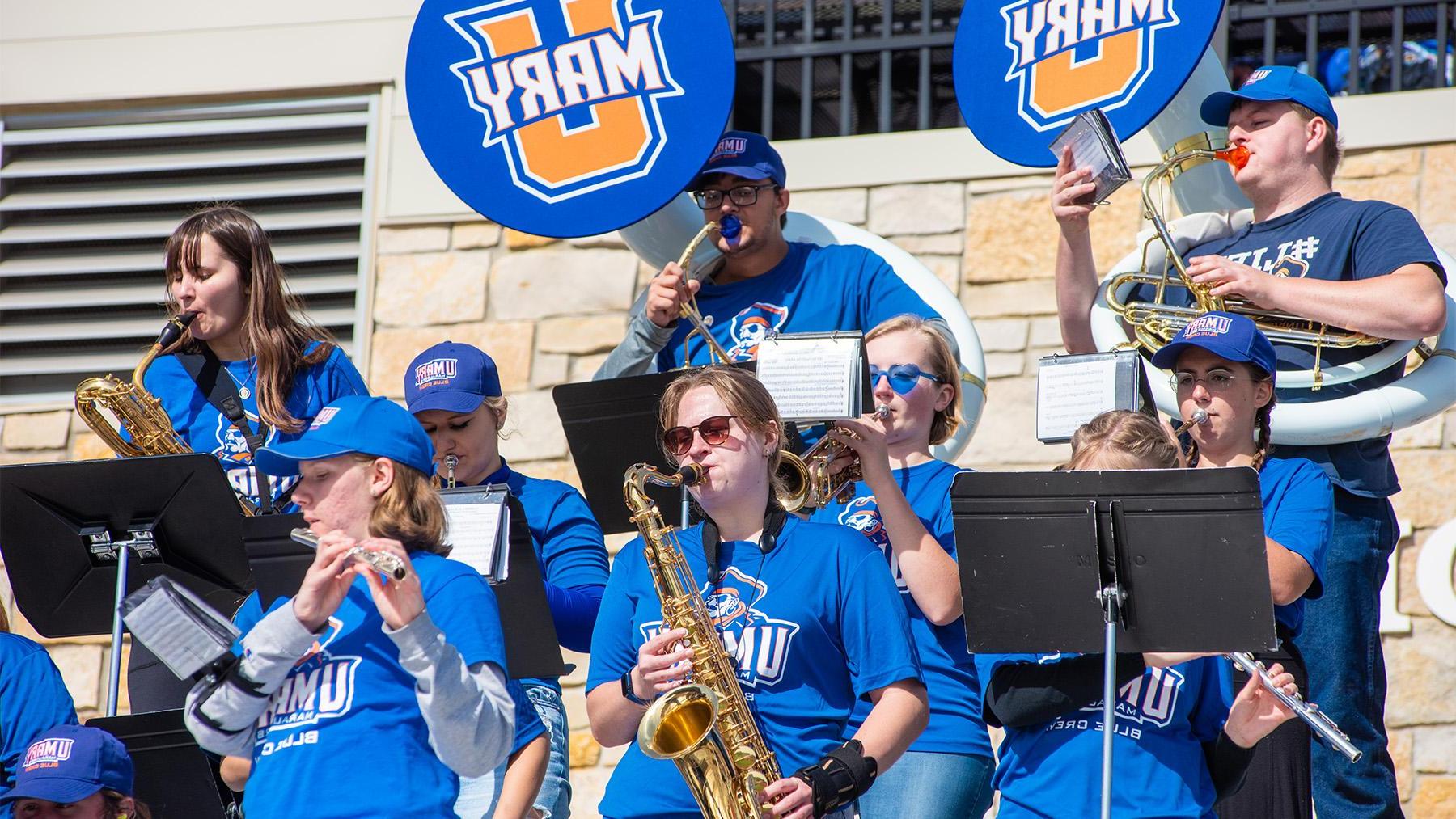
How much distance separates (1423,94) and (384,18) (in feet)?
13.5

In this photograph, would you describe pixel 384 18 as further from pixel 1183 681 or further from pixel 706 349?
pixel 1183 681

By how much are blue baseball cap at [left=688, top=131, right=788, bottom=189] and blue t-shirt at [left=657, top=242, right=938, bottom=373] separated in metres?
0.25

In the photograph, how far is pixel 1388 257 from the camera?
16.0ft

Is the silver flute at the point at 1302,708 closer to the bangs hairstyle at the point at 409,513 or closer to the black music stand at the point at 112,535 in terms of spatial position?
the bangs hairstyle at the point at 409,513

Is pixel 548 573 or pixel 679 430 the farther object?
pixel 548 573

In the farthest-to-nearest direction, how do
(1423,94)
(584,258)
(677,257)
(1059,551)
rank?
(584,258)
(1423,94)
(677,257)
(1059,551)

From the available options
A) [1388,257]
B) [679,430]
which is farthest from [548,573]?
[1388,257]

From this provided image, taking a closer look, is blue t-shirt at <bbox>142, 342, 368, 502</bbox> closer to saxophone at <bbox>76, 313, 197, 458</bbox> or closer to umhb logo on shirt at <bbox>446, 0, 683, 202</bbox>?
saxophone at <bbox>76, 313, 197, 458</bbox>

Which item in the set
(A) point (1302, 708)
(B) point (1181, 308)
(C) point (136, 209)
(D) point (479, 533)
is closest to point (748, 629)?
(D) point (479, 533)

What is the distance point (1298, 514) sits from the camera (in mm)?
4234

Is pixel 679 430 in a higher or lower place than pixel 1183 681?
higher

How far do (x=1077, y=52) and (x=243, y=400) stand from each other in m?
2.55

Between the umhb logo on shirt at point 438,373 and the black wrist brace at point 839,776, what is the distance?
173 centimetres

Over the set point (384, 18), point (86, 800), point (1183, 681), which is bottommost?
point (86, 800)
